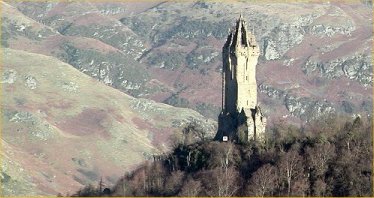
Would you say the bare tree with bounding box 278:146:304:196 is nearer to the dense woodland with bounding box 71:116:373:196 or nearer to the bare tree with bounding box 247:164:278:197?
the dense woodland with bounding box 71:116:373:196

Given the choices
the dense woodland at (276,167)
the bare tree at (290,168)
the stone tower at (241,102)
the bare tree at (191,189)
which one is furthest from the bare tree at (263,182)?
the stone tower at (241,102)

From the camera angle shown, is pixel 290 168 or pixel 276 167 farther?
pixel 276 167

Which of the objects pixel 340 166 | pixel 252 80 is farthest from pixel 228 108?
pixel 340 166

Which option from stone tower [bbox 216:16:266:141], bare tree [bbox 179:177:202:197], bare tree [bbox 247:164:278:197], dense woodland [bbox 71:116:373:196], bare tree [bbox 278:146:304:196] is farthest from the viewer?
stone tower [bbox 216:16:266:141]

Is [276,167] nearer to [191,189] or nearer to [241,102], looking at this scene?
[191,189]

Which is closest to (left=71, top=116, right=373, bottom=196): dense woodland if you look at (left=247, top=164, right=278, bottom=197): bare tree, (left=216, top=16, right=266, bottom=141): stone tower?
(left=247, top=164, right=278, bottom=197): bare tree

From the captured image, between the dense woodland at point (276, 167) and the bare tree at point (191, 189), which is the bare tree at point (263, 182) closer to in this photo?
the dense woodland at point (276, 167)

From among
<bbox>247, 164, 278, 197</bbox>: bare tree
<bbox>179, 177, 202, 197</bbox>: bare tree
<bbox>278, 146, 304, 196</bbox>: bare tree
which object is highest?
<bbox>278, 146, 304, 196</bbox>: bare tree

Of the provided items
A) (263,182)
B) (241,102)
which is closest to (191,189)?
(263,182)

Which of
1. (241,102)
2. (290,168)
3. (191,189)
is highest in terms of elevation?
(290,168)

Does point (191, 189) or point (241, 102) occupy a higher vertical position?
point (241, 102)
